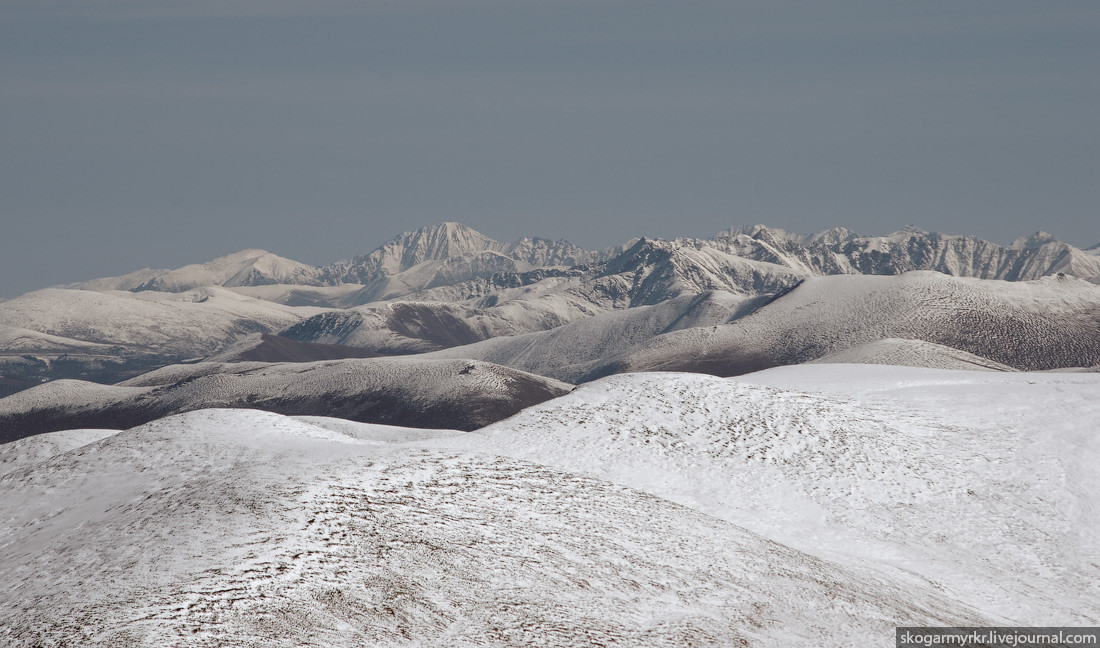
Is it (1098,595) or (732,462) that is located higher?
(732,462)

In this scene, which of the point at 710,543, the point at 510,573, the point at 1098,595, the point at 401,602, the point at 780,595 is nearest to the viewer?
the point at 401,602

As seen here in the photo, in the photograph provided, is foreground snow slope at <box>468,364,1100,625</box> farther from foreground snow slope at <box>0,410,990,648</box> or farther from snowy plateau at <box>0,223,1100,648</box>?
foreground snow slope at <box>0,410,990,648</box>

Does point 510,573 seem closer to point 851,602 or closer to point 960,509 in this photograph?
point 851,602

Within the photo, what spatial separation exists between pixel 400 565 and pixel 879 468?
26376 mm

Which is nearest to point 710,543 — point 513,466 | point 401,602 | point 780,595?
A: point 780,595

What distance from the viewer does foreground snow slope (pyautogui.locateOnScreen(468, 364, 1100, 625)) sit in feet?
126

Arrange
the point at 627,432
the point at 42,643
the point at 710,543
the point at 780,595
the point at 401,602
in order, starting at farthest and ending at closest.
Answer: the point at 627,432
the point at 710,543
the point at 780,595
the point at 401,602
the point at 42,643

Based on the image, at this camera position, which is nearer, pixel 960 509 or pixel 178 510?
pixel 178 510

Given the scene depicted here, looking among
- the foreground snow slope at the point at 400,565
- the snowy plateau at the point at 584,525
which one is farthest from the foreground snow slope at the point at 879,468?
the foreground snow slope at the point at 400,565

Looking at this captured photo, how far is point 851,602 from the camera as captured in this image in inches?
1208

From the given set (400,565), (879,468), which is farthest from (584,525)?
(879,468)

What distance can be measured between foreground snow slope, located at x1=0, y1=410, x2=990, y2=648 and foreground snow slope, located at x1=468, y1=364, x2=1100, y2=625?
4259 mm

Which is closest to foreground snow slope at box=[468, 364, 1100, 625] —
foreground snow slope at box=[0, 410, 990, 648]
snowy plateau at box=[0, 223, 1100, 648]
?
snowy plateau at box=[0, 223, 1100, 648]

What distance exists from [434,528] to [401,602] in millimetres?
4371
